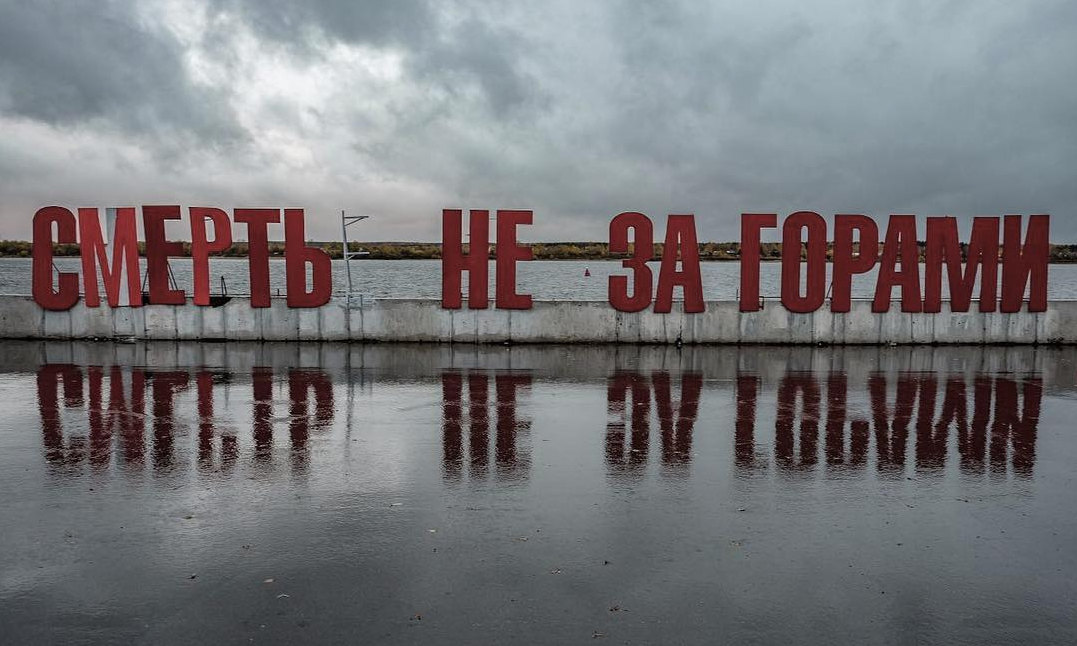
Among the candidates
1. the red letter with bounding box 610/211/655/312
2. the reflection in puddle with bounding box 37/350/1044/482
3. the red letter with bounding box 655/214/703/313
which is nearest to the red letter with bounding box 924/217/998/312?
the reflection in puddle with bounding box 37/350/1044/482

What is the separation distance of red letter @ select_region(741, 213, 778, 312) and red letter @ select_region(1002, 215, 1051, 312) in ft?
23.6

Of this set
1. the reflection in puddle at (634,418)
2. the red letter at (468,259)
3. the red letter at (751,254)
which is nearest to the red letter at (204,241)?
the reflection in puddle at (634,418)

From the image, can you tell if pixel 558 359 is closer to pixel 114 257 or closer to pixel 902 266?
pixel 902 266

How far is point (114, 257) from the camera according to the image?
23609 millimetres

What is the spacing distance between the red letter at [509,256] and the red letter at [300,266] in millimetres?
4962

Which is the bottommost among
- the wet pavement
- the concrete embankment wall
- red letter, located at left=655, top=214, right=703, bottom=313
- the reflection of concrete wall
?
the wet pavement

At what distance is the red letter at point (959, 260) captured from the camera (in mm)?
23734

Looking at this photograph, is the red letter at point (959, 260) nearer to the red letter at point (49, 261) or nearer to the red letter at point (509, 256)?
the red letter at point (509, 256)

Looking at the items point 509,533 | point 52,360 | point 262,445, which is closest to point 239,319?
point 52,360

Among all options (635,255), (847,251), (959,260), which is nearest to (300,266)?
(635,255)

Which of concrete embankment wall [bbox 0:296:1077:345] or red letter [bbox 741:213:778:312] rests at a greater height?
red letter [bbox 741:213:778:312]

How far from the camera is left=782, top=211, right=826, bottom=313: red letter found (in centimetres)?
2361

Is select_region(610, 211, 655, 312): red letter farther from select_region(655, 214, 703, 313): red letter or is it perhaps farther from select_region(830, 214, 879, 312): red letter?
select_region(830, 214, 879, 312): red letter

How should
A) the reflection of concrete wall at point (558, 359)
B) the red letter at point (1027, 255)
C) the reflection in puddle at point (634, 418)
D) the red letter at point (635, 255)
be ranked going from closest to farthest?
the reflection in puddle at point (634, 418) < the reflection of concrete wall at point (558, 359) < the red letter at point (635, 255) < the red letter at point (1027, 255)
